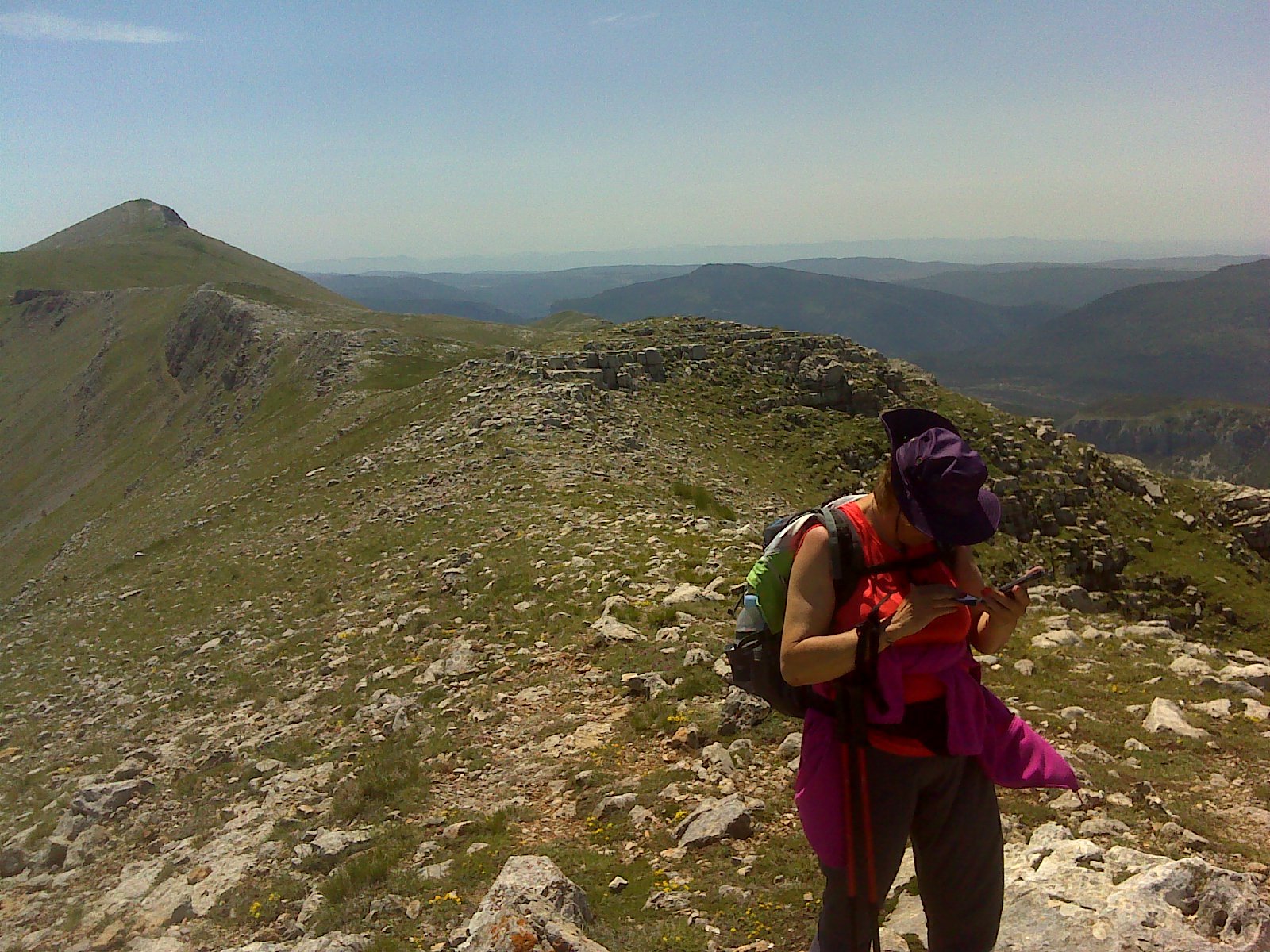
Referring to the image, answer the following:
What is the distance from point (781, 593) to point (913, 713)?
40.4 inches

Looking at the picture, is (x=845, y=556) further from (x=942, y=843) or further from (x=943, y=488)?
(x=942, y=843)

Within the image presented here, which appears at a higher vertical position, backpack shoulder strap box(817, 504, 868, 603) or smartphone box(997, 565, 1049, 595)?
backpack shoulder strap box(817, 504, 868, 603)

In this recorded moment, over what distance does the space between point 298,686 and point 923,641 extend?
13196 mm

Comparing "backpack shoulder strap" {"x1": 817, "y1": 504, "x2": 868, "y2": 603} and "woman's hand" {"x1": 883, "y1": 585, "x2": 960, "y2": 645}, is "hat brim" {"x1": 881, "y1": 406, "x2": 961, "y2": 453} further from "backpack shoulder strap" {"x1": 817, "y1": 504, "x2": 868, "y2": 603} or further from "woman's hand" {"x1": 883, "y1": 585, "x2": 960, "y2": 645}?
"woman's hand" {"x1": 883, "y1": 585, "x2": 960, "y2": 645}

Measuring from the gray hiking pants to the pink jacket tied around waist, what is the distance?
0.16 metres

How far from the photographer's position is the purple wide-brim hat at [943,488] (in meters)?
4.21

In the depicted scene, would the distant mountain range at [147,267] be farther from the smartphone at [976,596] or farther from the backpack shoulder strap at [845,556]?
the smartphone at [976,596]

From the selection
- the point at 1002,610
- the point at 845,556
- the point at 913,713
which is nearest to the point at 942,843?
the point at 913,713

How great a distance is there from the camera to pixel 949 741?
438 centimetres

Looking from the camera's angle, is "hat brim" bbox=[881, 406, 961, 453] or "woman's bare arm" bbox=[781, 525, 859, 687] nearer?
"woman's bare arm" bbox=[781, 525, 859, 687]

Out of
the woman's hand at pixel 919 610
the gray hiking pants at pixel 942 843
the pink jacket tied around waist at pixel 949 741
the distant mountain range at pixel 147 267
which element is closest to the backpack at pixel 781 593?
the pink jacket tied around waist at pixel 949 741

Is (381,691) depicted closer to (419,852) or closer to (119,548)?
(419,852)

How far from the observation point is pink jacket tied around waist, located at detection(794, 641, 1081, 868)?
172 inches

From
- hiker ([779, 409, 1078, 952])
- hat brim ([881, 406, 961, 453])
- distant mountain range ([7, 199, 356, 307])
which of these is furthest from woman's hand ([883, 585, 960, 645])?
distant mountain range ([7, 199, 356, 307])
